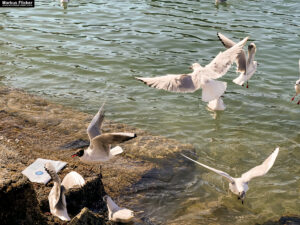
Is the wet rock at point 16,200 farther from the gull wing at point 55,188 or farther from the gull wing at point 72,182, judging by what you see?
the gull wing at point 72,182

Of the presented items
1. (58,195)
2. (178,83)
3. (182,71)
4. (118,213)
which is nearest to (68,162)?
(58,195)

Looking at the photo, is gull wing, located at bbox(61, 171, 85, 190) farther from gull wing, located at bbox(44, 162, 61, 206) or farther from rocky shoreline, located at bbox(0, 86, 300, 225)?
gull wing, located at bbox(44, 162, 61, 206)

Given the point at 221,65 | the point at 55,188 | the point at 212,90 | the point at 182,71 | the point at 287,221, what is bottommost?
the point at 287,221

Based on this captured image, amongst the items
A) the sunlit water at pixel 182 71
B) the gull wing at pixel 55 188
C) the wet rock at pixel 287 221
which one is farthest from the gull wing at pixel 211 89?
the gull wing at pixel 55 188

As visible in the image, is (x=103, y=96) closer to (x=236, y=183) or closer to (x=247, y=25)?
(x=236, y=183)

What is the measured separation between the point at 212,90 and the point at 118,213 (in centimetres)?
304

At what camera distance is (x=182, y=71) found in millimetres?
9664

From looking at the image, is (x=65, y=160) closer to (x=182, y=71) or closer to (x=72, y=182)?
(x=72, y=182)

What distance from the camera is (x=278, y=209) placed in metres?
5.29

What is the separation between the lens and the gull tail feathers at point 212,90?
6574 millimetres

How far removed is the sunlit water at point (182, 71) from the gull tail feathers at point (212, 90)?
2.96 feet

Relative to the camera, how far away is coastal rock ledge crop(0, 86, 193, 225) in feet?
12.9

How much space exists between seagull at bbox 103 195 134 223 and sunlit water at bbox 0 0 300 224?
1.93 ft

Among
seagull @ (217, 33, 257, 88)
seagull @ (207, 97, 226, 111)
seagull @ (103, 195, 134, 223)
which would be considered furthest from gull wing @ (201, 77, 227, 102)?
seagull @ (103, 195, 134, 223)
